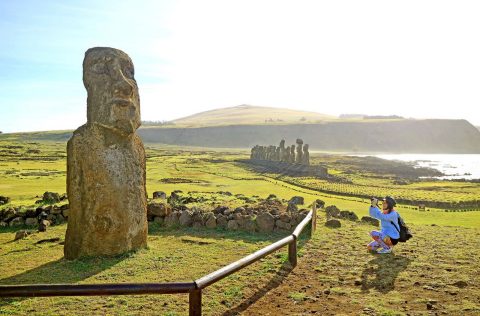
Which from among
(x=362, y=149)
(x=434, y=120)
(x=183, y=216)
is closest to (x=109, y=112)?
(x=183, y=216)

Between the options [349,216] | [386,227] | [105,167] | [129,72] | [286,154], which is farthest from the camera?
[286,154]

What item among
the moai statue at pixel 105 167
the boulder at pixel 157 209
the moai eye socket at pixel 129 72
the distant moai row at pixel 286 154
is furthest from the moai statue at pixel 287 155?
the moai statue at pixel 105 167

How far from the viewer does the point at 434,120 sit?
611 ft

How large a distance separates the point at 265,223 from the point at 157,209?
3882 mm

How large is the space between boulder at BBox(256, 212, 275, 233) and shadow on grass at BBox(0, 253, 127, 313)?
4.66 meters

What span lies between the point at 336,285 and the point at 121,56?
7807mm

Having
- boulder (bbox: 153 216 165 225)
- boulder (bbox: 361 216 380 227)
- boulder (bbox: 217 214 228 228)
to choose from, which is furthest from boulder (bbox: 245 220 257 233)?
boulder (bbox: 361 216 380 227)

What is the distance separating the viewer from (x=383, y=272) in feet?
31.2

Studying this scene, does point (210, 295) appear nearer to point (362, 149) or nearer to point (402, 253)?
point (402, 253)

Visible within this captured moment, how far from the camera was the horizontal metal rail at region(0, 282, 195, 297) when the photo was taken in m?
5.72

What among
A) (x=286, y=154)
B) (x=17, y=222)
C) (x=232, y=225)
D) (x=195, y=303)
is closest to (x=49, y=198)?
(x=17, y=222)

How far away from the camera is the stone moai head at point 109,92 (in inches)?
422

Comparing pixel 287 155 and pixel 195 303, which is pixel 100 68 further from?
pixel 287 155

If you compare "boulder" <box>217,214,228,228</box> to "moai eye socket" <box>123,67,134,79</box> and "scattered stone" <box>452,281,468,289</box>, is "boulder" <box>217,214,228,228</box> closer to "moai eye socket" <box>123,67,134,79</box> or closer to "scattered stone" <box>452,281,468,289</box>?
"moai eye socket" <box>123,67,134,79</box>
